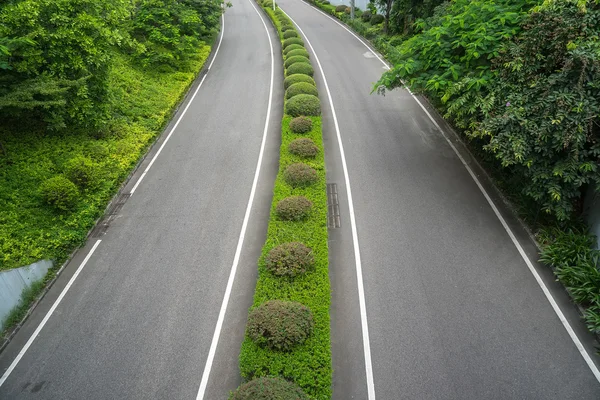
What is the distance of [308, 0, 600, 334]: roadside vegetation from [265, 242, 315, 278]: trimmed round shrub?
6066mm

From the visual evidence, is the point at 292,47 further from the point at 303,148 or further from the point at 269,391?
the point at 269,391

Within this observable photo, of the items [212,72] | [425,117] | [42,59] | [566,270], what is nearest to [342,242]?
[566,270]

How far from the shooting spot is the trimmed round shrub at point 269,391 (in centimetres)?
687

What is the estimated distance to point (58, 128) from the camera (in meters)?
13.9

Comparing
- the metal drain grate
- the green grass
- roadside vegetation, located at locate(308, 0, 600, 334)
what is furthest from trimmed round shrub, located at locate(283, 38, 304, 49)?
the metal drain grate

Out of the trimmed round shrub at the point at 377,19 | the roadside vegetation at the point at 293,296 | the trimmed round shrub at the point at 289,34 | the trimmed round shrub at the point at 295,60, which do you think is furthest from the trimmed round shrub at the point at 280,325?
the trimmed round shrub at the point at 377,19

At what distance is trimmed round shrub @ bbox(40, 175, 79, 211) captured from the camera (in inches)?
486

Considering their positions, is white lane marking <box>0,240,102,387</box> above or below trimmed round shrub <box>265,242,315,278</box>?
below

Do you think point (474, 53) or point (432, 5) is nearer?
point (474, 53)

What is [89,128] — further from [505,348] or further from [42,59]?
[505,348]

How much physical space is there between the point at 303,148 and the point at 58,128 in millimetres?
9513

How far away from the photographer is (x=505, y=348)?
27.7 feet

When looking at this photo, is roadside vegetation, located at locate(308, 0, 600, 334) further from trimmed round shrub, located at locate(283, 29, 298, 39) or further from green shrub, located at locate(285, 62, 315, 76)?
trimmed round shrub, located at locate(283, 29, 298, 39)

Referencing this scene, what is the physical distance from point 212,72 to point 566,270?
24.5m
